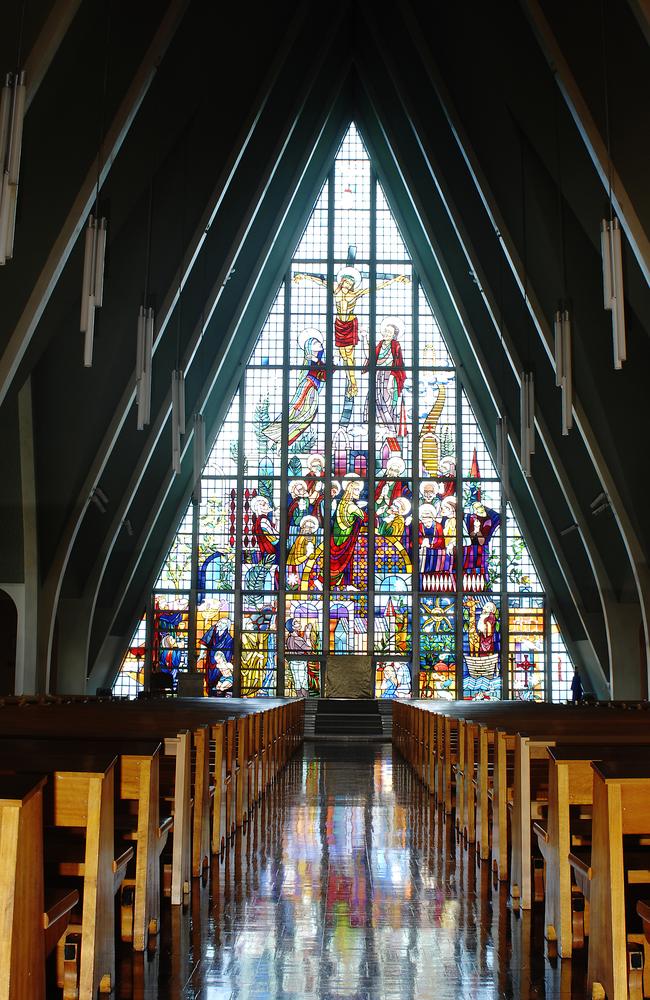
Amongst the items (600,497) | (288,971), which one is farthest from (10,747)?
(600,497)

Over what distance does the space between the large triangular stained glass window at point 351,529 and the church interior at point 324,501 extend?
7 cm

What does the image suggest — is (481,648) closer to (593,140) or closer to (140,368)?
(140,368)

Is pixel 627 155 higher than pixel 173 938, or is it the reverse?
pixel 627 155

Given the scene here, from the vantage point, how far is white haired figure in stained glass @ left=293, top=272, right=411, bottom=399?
68.6 feet

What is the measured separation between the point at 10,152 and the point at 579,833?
4.71 meters

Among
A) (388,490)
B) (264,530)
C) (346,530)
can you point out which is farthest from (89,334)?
(388,490)

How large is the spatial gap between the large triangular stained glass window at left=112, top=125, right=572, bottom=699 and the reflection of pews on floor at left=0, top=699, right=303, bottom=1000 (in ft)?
46.0

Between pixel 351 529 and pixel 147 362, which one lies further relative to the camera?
pixel 351 529

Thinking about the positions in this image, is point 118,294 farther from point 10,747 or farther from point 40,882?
point 40,882

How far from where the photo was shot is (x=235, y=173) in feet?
47.8

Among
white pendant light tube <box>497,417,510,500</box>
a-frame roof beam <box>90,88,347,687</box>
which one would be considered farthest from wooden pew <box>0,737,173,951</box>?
a-frame roof beam <box>90,88,347,687</box>

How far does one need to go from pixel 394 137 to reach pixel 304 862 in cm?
1508

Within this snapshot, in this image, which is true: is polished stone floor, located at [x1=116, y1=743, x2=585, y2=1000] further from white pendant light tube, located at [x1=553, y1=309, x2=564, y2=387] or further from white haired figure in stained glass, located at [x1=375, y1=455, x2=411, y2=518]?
white haired figure in stained glass, located at [x1=375, y1=455, x2=411, y2=518]

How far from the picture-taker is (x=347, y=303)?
21.2 metres
